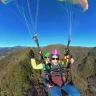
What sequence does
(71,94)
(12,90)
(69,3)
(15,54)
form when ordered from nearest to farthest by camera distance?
1. (71,94)
2. (69,3)
3. (12,90)
4. (15,54)

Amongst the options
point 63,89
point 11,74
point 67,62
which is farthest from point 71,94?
point 11,74

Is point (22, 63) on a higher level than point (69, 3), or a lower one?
lower

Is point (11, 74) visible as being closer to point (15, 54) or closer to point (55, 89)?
point (15, 54)

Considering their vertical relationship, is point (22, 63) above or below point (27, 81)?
above

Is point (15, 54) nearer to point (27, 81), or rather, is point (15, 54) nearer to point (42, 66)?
point (27, 81)

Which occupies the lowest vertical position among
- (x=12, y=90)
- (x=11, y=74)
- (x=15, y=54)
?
(x=12, y=90)

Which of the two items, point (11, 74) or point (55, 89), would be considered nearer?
point (55, 89)

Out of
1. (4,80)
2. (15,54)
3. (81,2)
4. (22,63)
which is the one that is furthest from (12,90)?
(81,2)

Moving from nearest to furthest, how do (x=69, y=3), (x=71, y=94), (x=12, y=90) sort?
(x=71, y=94) < (x=69, y=3) < (x=12, y=90)

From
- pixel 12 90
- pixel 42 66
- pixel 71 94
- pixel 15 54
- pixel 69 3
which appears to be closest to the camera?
pixel 71 94
